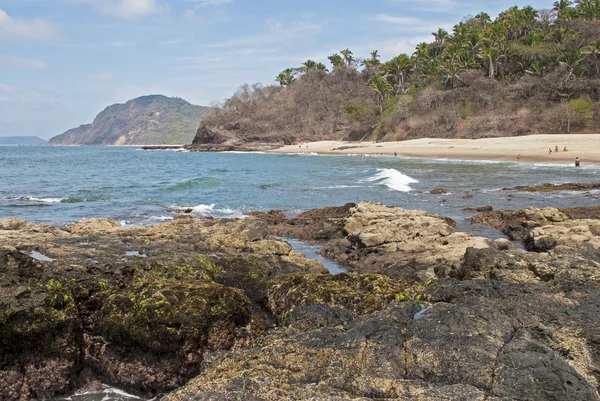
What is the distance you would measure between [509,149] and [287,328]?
51867 millimetres

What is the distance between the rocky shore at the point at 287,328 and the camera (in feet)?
13.0

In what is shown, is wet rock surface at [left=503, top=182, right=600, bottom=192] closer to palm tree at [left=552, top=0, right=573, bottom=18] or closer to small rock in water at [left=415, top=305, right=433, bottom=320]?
small rock in water at [left=415, top=305, right=433, bottom=320]

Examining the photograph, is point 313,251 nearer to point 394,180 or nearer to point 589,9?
point 394,180

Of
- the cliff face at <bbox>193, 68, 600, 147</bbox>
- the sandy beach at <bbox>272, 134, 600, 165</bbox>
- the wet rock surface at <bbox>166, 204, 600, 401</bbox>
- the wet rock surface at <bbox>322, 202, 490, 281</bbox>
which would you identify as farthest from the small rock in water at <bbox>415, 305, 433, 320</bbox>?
the cliff face at <bbox>193, 68, 600, 147</bbox>

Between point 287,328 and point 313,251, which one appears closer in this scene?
point 287,328

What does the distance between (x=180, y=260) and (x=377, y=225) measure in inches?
280

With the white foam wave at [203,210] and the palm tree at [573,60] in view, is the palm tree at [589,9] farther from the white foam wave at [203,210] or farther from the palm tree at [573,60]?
the white foam wave at [203,210]

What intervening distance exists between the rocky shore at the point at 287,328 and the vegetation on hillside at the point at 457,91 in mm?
62051

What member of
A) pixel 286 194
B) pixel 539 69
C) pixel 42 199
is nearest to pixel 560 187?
pixel 286 194

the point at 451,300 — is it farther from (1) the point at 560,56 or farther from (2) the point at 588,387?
(1) the point at 560,56

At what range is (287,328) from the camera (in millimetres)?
5352

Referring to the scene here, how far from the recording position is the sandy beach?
143 feet

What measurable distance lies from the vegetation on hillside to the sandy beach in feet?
28.8

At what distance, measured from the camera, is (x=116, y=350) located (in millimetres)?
5637
